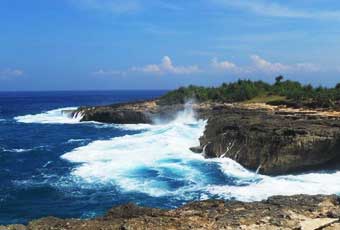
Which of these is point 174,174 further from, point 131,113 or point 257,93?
point 257,93

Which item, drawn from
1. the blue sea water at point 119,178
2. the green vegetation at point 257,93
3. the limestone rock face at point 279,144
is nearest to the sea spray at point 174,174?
the blue sea water at point 119,178

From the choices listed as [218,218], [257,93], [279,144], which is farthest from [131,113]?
[218,218]

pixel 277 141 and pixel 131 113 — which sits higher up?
pixel 277 141

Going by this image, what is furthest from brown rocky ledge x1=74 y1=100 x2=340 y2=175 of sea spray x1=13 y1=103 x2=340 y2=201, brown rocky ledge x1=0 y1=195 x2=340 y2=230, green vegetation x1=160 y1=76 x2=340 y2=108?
brown rocky ledge x1=0 y1=195 x2=340 y2=230

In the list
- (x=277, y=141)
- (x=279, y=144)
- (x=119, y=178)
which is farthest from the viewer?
(x=277, y=141)

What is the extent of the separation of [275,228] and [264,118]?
27573 mm

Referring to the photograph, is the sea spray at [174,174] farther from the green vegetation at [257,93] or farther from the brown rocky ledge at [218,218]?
the green vegetation at [257,93]

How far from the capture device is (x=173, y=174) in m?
33.9

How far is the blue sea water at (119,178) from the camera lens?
1064 inches

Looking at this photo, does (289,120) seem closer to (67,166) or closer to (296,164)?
(296,164)

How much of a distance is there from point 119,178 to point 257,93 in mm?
43097

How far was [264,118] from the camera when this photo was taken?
42.8 meters

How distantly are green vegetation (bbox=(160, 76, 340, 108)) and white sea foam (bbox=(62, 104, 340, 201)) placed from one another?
16224 mm

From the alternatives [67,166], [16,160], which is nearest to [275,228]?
[67,166]
